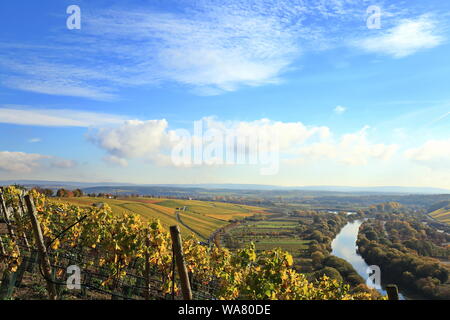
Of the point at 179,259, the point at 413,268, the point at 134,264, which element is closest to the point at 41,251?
the point at 179,259

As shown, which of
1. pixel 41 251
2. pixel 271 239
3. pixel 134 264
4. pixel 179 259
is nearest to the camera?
pixel 179 259

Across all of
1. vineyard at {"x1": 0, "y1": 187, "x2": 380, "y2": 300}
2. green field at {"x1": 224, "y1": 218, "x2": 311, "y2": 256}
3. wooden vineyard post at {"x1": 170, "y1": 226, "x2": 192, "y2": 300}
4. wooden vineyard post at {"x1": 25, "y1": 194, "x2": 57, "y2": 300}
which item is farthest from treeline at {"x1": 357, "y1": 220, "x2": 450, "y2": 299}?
wooden vineyard post at {"x1": 25, "y1": 194, "x2": 57, "y2": 300}

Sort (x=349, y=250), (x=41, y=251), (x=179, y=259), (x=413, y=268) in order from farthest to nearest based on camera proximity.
→ (x=349, y=250) → (x=413, y=268) → (x=41, y=251) → (x=179, y=259)

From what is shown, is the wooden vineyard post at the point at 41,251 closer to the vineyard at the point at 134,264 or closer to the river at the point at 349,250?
the vineyard at the point at 134,264

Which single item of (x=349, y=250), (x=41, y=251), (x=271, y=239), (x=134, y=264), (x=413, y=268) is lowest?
(x=271, y=239)

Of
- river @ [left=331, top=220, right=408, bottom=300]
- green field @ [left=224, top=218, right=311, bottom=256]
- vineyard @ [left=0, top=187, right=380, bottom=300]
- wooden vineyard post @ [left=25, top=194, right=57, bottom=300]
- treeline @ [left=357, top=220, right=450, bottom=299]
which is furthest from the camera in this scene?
green field @ [left=224, top=218, right=311, bottom=256]

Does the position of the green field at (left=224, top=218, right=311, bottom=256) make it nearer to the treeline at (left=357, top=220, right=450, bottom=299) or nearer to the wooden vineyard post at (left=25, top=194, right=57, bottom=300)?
the treeline at (left=357, top=220, right=450, bottom=299)

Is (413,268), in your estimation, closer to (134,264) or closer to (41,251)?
(134,264)

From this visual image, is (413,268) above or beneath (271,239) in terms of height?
above

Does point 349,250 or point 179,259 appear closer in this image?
point 179,259

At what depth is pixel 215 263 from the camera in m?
20.9

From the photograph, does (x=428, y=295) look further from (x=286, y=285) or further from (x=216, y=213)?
(x=216, y=213)
